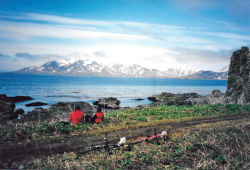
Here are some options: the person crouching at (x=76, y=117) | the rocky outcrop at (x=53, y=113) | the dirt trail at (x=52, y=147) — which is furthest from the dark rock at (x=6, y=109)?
the dirt trail at (x=52, y=147)

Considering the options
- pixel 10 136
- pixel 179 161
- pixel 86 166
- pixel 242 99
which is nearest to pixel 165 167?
pixel 179 161

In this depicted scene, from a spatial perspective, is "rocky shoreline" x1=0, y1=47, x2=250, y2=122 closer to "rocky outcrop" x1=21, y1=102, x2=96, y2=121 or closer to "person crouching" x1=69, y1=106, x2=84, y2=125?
"rocky outcrop" x1=21, y1=102, x2=96, y2=121

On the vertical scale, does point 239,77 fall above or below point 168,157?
above

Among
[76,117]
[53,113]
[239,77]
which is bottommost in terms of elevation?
[53,113]

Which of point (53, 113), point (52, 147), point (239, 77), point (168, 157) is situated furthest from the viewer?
point (239, 77)

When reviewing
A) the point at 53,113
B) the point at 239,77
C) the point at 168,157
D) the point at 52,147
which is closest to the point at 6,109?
the point at 53,113

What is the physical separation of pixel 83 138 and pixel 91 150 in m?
3.01

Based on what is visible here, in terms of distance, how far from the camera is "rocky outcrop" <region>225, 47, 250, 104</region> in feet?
94.7

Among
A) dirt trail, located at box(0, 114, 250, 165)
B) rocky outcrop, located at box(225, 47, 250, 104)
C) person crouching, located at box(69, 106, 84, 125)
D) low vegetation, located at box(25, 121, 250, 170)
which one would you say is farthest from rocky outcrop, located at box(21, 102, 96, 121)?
rocky outcrop, located at box(225, 47, 250, 104)

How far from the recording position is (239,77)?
104 ft

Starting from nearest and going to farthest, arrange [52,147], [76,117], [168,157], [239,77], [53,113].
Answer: [168,157] → [52,147] → [76,117] → [53,113] → [239,77]

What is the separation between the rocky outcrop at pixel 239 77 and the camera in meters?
28.9

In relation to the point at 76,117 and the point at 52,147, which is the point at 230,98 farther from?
the point at 52,147

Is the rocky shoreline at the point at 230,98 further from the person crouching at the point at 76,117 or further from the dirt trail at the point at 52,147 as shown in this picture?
the dirt trail at the point at 52,147
